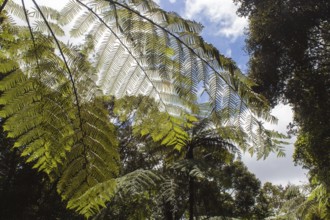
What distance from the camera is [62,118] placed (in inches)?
76.6

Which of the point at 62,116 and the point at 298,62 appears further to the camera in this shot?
the point at 298,62

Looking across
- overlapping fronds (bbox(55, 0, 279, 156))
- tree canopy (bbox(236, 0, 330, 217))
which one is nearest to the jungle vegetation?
overlapping fronds (bbox(55, 0, 279, 156))

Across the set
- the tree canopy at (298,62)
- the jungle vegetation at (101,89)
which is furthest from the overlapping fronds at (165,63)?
the tree canopy at (298,62)

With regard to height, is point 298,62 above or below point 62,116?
above

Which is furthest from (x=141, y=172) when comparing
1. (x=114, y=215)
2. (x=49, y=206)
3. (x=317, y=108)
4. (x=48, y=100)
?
(x=49, y=206)

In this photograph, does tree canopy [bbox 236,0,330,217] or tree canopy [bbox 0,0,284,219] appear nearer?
tree canopy [bbox 0,0,284,219]

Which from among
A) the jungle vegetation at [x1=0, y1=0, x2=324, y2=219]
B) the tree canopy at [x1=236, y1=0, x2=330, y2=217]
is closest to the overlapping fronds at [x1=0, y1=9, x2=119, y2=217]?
the jungle vegetation at [x1=0, y1=0, x2=324, y2=219]

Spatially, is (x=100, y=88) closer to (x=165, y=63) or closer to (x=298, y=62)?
(x=165, y=63)

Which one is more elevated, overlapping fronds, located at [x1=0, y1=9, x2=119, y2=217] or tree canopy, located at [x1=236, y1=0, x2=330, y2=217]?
tree canopy, located at [x1=236, y1=0, x2=330, y2=217]

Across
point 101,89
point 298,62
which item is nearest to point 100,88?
point 101,89

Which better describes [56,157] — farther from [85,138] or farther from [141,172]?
[141,172]

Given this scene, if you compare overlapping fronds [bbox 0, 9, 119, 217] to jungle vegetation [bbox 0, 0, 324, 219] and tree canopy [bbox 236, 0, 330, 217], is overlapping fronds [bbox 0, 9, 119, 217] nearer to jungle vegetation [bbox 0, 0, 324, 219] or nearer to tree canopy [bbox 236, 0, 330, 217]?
jungle vegetation [bbox 0, 0, 324, 219]

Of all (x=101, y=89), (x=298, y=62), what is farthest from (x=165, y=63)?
(x=298, y=62)

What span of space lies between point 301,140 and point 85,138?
8765mm
